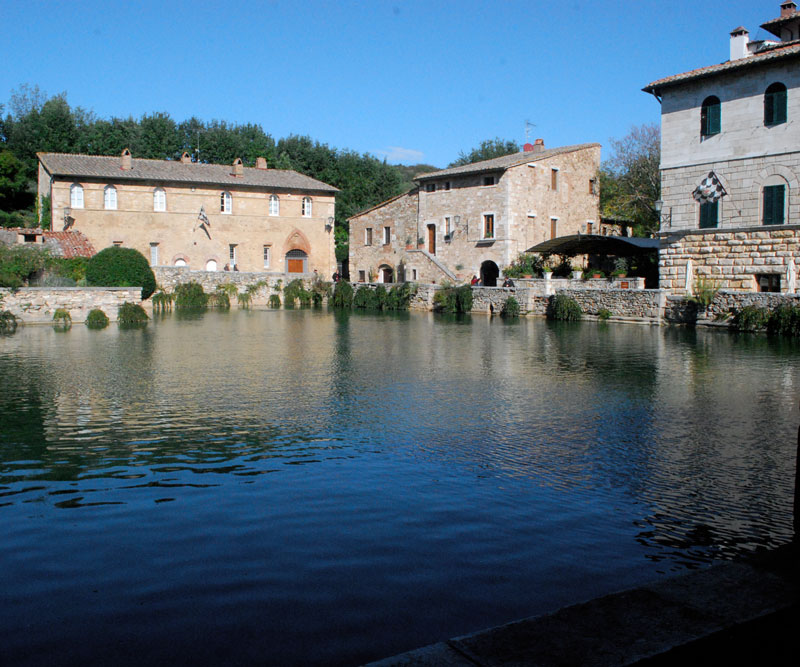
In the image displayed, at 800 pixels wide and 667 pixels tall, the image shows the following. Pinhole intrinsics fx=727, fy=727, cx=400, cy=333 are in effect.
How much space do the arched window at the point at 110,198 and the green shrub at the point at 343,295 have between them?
46.9 ft

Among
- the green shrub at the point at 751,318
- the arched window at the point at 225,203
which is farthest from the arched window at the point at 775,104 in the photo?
the arched window at the point at 225,203

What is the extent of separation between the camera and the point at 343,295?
4369cm

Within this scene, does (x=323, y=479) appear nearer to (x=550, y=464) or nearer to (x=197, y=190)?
(x=550, y=464)

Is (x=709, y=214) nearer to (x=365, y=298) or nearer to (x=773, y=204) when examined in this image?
(x=773, y=204)

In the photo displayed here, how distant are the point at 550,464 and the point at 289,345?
13.4m

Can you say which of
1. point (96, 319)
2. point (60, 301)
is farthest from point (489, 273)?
point (60, 301)

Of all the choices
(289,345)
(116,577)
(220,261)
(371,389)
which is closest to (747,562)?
(116,577)

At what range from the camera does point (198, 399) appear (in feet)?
38.1

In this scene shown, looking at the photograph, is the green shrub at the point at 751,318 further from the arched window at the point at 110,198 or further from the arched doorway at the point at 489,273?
the arched window at the point at 110,198

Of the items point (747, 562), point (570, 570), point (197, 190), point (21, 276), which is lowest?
point (570, 570)

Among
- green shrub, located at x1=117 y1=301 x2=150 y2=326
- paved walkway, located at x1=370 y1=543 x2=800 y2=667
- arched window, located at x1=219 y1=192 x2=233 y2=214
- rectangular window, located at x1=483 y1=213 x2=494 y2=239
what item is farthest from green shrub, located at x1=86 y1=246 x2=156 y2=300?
paved walkway, located at x1=370 y1=543 x2=800 y2=667

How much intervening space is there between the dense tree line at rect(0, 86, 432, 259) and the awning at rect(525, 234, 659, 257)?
23.4 m

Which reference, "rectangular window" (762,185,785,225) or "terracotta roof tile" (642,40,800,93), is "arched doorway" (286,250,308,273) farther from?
"rectangular window" (762,185,785,225)

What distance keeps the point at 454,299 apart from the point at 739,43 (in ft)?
55.0
